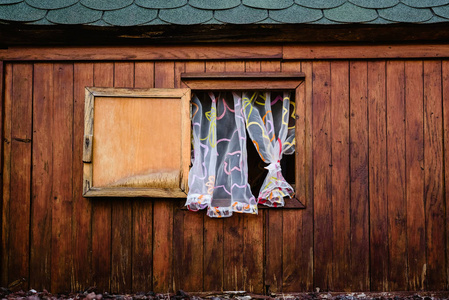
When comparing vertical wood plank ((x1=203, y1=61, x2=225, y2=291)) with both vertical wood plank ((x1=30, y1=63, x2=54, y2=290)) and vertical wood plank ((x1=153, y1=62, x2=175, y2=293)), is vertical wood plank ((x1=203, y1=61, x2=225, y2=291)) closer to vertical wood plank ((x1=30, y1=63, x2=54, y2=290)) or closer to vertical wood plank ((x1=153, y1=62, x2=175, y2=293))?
vertical wood plank ((x1=153, y1=62, x2=175, y2=293))

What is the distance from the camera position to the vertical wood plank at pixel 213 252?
11.6 ft

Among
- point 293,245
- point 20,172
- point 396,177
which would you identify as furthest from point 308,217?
point 20,172

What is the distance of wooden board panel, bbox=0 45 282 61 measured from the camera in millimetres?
3576

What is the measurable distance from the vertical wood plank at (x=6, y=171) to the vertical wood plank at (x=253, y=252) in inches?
91.0

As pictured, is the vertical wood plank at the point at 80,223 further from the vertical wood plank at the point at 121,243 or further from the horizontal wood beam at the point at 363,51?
the horizontal wood beam at the point at 363,51

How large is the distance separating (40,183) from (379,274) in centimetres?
338

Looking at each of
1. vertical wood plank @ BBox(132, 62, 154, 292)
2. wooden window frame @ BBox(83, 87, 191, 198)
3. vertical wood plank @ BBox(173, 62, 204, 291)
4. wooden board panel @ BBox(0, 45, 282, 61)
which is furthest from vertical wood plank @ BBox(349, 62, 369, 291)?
vertical wood plank @ BBox(132, 62, 154, 292)

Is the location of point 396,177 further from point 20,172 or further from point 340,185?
point 20,172

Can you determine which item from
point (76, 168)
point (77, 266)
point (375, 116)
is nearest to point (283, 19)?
point (375, 116)

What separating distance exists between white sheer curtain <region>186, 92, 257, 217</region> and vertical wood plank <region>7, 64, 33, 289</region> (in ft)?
5.32

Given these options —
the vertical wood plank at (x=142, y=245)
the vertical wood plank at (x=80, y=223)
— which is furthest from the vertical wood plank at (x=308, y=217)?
the vertical wood plank at (x=80, y=223)

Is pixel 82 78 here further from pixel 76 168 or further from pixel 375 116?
pixel 375 116

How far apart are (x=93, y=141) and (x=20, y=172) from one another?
0.85 metres

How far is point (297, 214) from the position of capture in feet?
11.6
